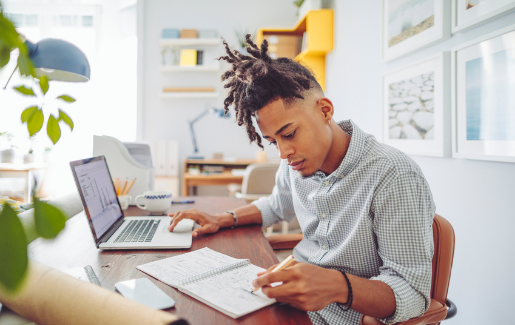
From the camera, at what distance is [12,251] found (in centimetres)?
19

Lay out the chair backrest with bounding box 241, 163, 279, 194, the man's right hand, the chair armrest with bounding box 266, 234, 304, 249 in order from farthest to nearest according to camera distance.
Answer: the chair backrest with bounding box 241, 163, 279, 194, the chair armrest with bounding box 266, 234, 304, 249, the man's right hand

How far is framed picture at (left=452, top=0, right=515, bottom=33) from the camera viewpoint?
3.75ft

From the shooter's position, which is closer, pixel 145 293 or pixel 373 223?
pixel 145 293

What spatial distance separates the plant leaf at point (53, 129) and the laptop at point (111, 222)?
0.66 meters

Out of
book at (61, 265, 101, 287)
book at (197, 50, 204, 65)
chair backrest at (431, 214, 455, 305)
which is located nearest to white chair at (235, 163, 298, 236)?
chair backrest at (431, 214, 455, 305)

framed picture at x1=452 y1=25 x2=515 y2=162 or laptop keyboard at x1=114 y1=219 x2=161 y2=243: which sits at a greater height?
framed picture at x1=452 y1=25 x2=515 y2=162

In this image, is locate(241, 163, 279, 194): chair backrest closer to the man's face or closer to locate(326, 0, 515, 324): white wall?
locate(326, 0, 515, 324): white wall

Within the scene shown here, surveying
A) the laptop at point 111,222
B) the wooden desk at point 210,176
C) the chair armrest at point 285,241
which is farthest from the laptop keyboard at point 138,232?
the wooden desk at point 210,176

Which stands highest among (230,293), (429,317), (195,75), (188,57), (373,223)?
(188,57)

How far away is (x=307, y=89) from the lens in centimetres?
94

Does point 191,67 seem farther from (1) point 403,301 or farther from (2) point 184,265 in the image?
(1) point 403,301

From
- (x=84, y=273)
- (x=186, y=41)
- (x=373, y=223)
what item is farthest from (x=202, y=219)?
(x=186, y=41)

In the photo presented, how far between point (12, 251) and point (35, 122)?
0.14 meters

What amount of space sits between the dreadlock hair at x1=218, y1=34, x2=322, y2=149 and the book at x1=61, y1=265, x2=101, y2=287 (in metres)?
0.58
